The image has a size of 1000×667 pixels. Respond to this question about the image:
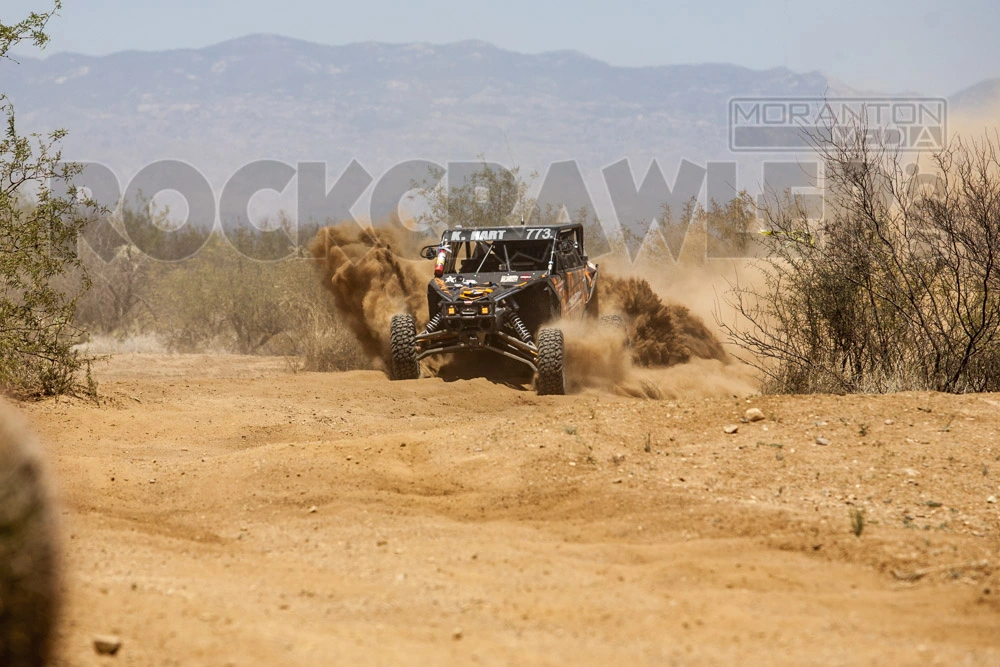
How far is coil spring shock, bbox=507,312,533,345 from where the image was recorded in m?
12.7

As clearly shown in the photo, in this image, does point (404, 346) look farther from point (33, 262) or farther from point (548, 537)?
point (548, 537)

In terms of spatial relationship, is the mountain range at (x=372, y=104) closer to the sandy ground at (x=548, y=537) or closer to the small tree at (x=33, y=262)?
the small tree at (x=33, y=262)

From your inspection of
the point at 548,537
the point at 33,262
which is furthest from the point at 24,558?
the point at 33,262

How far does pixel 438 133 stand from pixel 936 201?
124090 millimetres

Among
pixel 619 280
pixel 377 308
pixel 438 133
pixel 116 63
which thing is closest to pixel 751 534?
pixel 377 308

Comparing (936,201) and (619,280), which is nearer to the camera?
(936,201)

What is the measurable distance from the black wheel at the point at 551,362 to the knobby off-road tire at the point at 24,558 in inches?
350

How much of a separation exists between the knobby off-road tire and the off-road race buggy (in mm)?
8948

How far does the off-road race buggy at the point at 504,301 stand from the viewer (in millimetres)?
12547

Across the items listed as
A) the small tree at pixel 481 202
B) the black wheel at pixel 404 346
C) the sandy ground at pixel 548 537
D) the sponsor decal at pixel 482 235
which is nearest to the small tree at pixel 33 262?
the sandy ground at pixel 548 537

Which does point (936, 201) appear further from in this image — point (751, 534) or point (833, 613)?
point (833, 613)

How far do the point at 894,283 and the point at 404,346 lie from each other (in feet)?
19.8

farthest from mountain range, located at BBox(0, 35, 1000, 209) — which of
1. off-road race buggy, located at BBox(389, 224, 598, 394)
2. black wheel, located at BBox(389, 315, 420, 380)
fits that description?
black wheel, located at BBox(389, 315, 420, 380)

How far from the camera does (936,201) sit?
10250 mm
